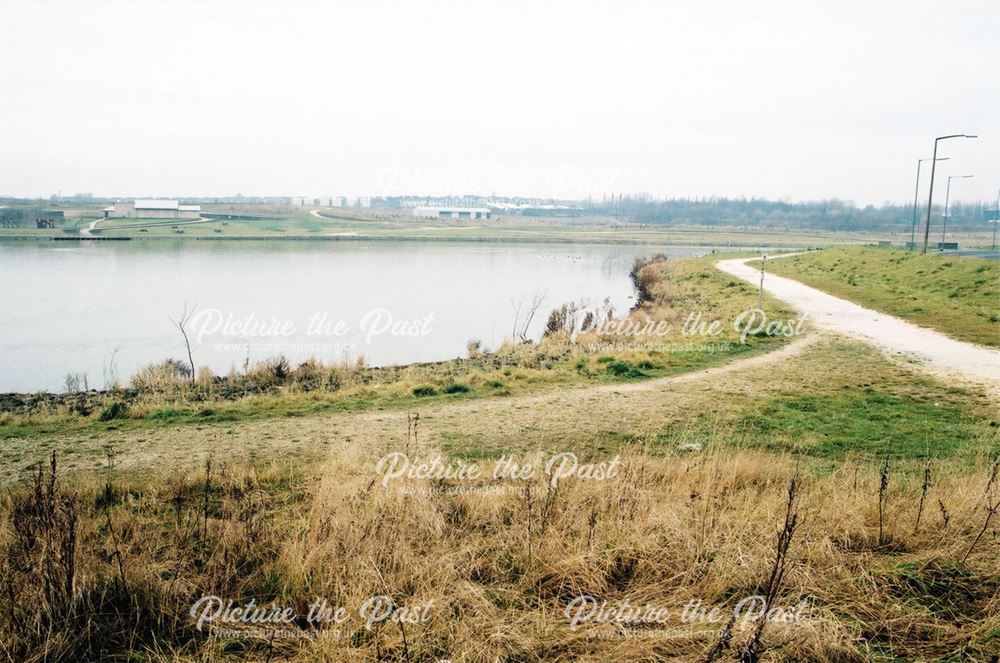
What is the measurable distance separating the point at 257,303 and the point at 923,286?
31539 mm

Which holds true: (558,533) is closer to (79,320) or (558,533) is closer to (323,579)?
(323,579)

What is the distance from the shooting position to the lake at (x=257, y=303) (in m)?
22.4

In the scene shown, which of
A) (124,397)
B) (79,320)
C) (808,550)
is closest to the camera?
(808,550)

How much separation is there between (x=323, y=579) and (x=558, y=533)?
6.52ft

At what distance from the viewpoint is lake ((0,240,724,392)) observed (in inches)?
880

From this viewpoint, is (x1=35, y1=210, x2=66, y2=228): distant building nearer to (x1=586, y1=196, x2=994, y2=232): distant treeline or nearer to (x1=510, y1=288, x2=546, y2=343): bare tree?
(x1=510, y1=288, x2=546, y2=343): bare tree

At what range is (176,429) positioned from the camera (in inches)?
421

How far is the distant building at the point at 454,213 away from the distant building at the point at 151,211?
5362cm

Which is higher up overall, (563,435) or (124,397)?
(563,435)

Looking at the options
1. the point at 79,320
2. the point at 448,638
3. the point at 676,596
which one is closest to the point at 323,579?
the point at 448,638

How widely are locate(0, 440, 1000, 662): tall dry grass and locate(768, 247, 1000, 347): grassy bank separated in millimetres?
13204

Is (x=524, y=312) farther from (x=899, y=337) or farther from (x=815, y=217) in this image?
(x=815, y=217)

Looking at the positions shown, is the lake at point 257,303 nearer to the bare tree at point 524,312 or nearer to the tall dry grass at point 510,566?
the bare tree at point 524,312

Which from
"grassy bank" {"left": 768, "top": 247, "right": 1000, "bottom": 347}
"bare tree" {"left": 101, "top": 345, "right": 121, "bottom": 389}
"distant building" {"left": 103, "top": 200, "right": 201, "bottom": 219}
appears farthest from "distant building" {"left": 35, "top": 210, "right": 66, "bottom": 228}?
"grassy bank" {"left": 768, "top": 247, "right": 1000, "bottom": 347}
